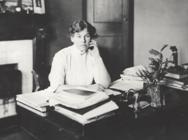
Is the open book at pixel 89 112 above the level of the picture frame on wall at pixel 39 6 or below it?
below

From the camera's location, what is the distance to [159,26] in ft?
11.7

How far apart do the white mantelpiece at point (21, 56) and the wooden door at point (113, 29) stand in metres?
0.90

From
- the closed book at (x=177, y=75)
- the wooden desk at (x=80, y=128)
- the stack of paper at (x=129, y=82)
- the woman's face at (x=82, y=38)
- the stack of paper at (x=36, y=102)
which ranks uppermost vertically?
the woman's face at (x=82, y=38)

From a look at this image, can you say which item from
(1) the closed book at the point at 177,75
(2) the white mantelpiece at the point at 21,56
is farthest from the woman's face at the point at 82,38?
(2) the white mantelpiece at the point at 21,56

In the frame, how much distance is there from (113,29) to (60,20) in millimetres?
698

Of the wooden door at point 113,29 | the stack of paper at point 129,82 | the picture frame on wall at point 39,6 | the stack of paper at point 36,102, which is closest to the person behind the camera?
the stack of paper at point 36,102

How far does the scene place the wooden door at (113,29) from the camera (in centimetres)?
373

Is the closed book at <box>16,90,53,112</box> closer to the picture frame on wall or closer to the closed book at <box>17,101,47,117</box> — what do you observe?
the closed book at <box>17,101,47,117</box>

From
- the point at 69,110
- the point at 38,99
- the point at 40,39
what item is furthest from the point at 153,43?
the point at 69,110

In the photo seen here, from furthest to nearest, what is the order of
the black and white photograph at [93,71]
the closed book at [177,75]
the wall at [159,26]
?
the wall at [159,26]
the closed book at [177,75]
the black and white photograph at [93,71]

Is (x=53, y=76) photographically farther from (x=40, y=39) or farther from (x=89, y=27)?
(x=40, y=39)

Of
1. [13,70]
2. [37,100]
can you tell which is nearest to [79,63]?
[37,100]

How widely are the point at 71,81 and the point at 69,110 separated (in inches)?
34.3

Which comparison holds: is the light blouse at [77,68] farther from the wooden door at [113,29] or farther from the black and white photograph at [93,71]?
the wooden door at [113,29]
